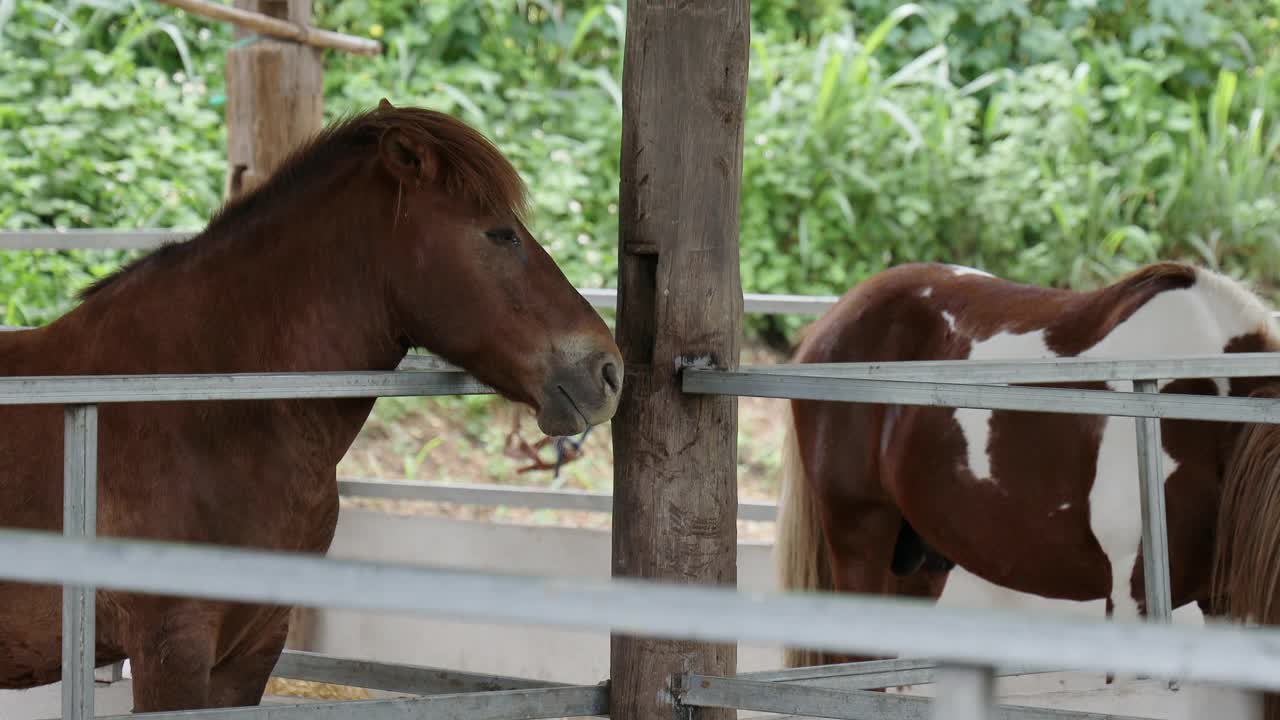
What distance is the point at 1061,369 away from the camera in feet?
6.58

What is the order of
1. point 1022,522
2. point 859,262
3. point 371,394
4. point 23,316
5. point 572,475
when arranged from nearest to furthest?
1. point 371,394
2. point 1022,522
3. point 23,316
4. point 572,475
5. point 859,262

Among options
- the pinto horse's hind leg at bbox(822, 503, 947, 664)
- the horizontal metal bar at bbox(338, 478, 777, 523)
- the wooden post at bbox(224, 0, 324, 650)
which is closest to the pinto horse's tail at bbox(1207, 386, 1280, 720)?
the pinto horse's hind leg at bbox(822, 503, 947, 664)

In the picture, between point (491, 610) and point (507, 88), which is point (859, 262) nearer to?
point (507, 88)

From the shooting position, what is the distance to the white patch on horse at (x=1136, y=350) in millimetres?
2873

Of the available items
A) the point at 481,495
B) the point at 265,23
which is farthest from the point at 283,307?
the point at 481,495

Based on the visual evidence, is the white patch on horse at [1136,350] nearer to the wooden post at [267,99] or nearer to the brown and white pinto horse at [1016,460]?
the brown and white pinto horse at [1016,460]

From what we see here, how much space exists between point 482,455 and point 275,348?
185 inches

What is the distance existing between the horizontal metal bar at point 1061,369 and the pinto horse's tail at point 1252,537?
0.20 m

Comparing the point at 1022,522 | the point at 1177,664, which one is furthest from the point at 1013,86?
the point at 1177,664

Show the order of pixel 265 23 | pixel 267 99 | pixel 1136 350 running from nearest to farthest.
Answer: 1. pixel 1136 350
2. pixel 265 23
3. pixel 267 99

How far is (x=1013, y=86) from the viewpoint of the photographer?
761cm

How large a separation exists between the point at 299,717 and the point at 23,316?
474cm

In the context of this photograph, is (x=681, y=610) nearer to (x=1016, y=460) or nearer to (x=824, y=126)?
Answer: (x=1016, y=460)

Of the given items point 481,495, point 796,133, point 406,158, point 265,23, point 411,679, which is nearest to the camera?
point 406,158
